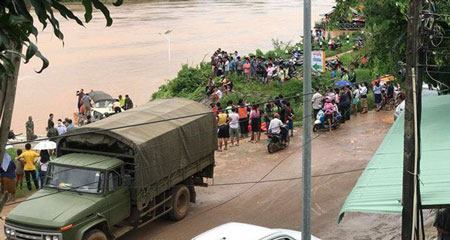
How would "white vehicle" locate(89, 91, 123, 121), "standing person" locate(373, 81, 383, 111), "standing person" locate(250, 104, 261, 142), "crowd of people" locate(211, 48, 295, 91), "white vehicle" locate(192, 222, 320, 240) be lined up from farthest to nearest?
"crowd of people" locate(211, 48, 295, 91)
"white vehicle" locate(89, 91, 123, 121)
"standing person" locate(373, 81, 383, 111)
"standing person" locate(250, 104, 261, 142)
"white vehicle" locate(192, 222, 320, 240)

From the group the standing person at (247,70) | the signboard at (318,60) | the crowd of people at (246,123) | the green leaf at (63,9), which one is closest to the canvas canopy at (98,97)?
the standing person at (247,70)

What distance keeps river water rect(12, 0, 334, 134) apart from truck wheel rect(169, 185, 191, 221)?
15.7 m

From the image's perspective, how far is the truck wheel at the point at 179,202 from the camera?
14180mm

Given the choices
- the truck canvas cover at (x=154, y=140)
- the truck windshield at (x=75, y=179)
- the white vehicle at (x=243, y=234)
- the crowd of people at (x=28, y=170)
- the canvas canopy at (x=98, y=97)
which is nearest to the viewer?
the white vehicle at (x=243, y=234)

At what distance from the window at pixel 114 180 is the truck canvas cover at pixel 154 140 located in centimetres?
Answer: 32

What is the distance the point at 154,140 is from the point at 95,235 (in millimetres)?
2290

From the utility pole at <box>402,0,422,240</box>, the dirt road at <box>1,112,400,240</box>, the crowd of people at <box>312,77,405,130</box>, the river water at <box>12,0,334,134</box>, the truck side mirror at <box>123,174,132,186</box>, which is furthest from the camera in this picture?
the river water at <box>12,0,334,134</box>

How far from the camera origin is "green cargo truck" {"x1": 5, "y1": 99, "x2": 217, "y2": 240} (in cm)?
1167

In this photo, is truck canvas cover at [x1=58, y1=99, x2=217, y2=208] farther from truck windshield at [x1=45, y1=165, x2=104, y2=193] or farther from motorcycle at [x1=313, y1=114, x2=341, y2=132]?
motorcycle at [x1=313, y1=114, x2=341, y2=132]

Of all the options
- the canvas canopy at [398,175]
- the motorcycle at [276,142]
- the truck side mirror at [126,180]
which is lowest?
the motorcycle at [276,142]

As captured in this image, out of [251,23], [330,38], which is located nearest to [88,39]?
[251,23]

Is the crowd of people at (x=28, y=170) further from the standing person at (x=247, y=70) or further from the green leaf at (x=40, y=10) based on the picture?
the standing person at (x=247, y=70)

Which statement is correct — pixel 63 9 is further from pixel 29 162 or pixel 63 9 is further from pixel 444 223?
pixel 29 162

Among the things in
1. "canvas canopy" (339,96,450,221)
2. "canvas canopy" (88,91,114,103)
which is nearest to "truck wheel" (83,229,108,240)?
"canvas canopy" (339,96,450,221)
